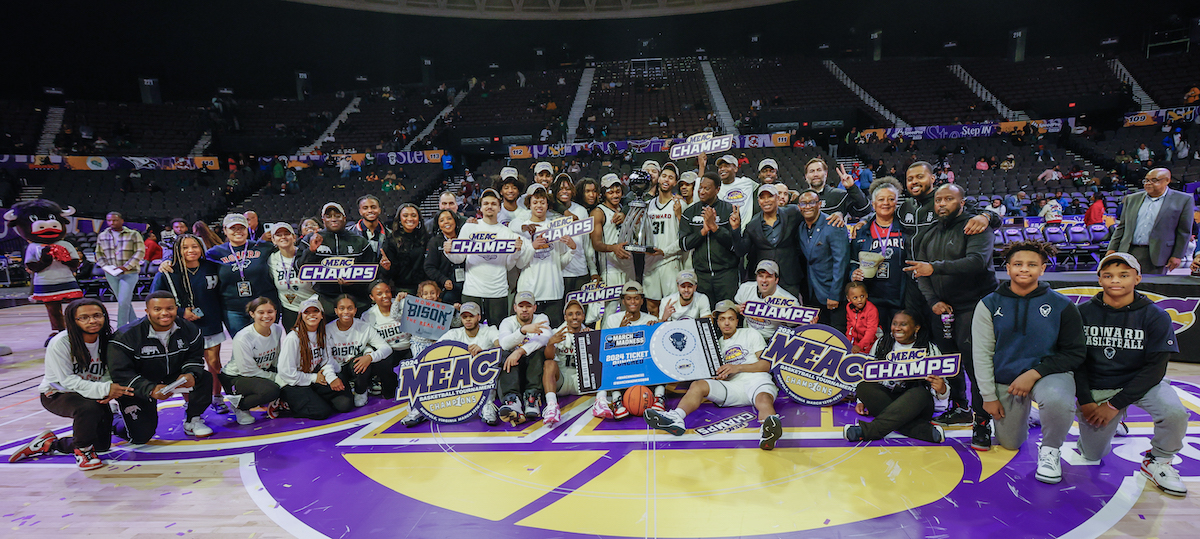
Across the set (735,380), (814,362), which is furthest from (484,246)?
(814,362)

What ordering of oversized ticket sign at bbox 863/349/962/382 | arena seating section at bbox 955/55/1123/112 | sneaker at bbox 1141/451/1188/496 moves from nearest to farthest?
sneaker at bbox 1141/451/1188/496 → oversized ticket sign at bbox 863/349/962/382 → arena seating section at bbox 955/55/1123/112

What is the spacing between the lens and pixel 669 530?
2.66m

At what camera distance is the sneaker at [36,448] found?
373 centimetres

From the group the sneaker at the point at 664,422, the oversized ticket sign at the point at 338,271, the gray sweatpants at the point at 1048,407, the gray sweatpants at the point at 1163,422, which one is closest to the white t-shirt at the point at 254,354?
the oversized ticket sign at the point at 338,271

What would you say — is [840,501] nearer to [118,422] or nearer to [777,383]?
[777,383]

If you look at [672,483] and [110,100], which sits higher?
[110,100]

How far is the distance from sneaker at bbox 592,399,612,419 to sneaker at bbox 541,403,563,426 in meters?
0.29

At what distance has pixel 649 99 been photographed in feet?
84.4

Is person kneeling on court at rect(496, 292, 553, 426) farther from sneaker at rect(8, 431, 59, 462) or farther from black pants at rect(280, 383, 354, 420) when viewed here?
sneaker at rect(8, 431, 59, 462)

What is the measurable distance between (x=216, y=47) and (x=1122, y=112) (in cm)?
3769

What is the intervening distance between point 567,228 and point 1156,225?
Answer: 208 inches

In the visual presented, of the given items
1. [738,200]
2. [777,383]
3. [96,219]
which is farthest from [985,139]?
[96,219]

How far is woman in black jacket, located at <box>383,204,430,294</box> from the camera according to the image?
5.11 metres

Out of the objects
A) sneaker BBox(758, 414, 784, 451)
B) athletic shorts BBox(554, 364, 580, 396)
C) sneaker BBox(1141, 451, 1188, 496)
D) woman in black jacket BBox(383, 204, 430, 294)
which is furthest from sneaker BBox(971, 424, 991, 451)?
woman in black jacket BBox(383, 204, 430, 294)
